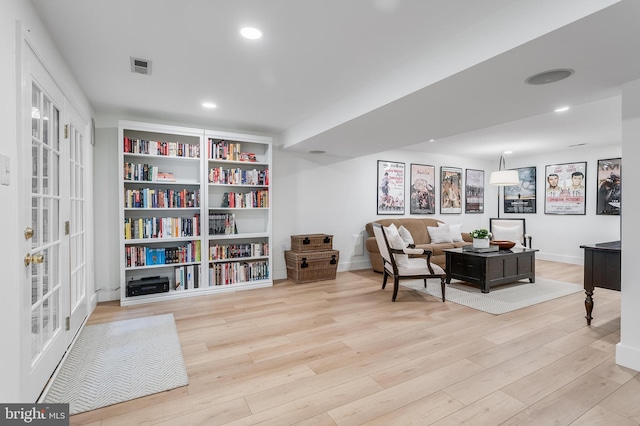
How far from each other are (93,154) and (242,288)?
2611 mm

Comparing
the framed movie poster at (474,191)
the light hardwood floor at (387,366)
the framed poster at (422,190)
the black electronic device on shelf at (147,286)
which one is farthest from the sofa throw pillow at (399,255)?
the framed movie poster at (474,191)

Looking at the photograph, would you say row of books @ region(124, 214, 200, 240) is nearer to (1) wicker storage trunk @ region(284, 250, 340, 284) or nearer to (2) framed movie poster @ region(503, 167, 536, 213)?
(1) wicker storage trunk @ region(284, 250, 340, 284)

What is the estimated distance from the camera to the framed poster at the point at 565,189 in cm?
649

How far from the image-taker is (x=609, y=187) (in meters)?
6.10

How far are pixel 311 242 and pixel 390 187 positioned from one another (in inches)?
94.5

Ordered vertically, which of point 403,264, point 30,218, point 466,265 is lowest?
point 466,265

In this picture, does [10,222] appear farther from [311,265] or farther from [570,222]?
[570,222]

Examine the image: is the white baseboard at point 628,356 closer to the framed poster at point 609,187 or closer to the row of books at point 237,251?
the row of books at point 237,251

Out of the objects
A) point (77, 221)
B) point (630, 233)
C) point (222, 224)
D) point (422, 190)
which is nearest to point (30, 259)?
point (77, 221)

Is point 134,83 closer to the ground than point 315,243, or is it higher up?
higher up

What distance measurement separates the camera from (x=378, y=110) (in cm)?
307

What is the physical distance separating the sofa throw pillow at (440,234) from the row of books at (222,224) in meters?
3.89

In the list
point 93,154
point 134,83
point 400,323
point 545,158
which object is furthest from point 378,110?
point 545,158

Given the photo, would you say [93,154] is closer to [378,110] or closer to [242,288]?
[242,288]
